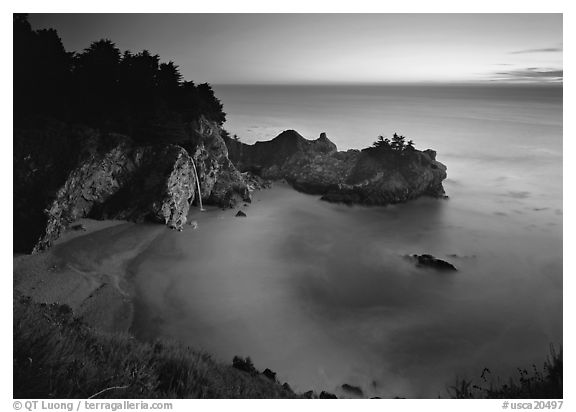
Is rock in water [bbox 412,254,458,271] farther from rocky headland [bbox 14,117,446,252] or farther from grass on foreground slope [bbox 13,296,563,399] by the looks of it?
rocky headland [bbox 14,117,446,252]

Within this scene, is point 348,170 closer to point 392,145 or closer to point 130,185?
point 392,145

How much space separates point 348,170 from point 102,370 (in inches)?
486

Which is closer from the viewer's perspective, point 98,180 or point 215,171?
point 98,180

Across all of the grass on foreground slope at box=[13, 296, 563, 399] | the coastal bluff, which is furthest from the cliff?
the grass on foreground slope at box=[13, 296, 563, 399]

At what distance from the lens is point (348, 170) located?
1384 cm

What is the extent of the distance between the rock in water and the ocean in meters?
0.19

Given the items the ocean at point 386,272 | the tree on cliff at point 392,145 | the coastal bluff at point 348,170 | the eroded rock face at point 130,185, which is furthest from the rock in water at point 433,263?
the tree on cliff at point 392,145

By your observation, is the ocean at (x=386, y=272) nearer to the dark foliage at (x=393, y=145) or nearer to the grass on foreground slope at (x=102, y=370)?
the grass on foreground slope at (x=102, y=370)

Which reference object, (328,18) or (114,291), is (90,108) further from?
(328,18)

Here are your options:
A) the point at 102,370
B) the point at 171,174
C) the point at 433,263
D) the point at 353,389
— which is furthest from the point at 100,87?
the point at 433,263

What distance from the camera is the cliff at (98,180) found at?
264 inches

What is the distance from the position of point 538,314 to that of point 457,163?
887 cm
